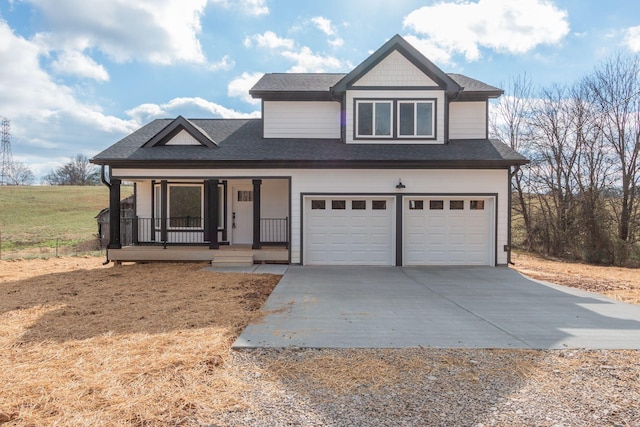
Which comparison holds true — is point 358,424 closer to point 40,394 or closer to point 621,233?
point 40,394

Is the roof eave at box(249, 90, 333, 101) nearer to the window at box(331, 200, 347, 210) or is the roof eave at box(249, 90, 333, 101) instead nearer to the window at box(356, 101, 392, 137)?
the window at box(356, 101, 392, 137)

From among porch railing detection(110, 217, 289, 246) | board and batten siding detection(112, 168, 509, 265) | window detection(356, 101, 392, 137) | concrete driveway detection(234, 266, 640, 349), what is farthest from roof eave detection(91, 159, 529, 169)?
concrete driveway detection(234, 266, 640, 349)

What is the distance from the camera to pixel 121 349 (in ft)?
15.0

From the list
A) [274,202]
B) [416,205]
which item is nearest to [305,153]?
[274,202]

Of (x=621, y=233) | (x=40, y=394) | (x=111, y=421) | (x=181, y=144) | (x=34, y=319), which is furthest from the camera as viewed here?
(x=621, y=233)

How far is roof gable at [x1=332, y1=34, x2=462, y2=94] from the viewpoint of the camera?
1217 centimetres

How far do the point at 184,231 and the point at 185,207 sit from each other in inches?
33.6

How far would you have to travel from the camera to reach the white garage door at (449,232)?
38.2ft

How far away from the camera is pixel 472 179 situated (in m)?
11.5

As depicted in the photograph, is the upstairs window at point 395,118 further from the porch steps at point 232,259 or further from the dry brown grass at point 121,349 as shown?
the dry brown grass at point 121,349

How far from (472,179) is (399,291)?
206 inches

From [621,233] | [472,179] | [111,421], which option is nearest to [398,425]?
[111,421]

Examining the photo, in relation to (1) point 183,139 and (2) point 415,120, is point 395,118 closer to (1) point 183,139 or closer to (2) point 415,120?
(2) point 415,120

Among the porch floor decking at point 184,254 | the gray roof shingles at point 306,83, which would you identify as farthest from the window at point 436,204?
the porch floor decking at point 184,254
